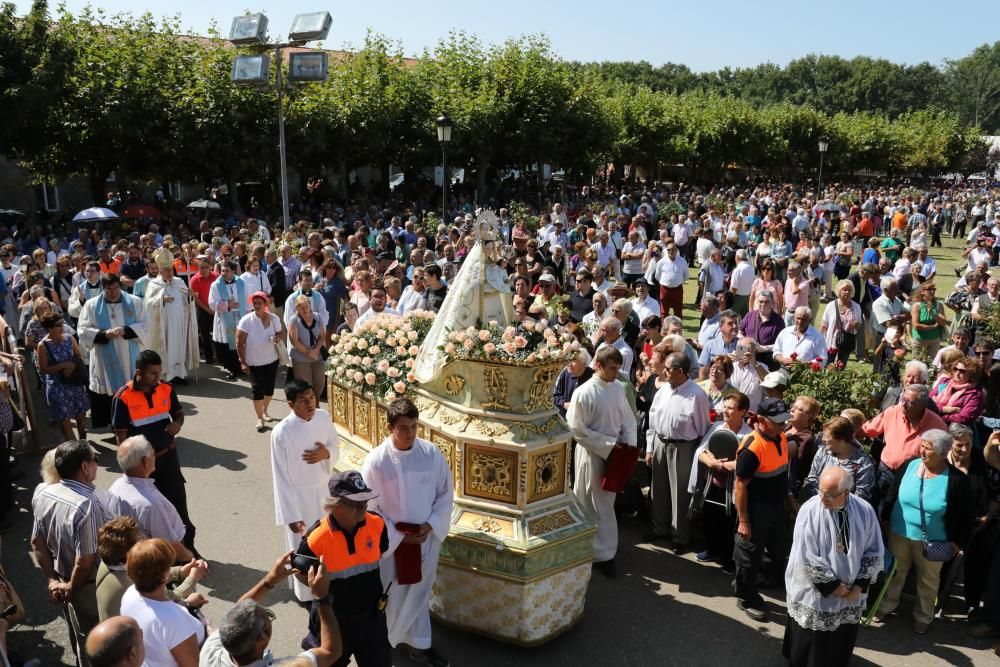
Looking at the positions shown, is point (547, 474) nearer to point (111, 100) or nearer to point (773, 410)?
point (773, 410)

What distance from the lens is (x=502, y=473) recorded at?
5.48m

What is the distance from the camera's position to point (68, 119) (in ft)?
77.5

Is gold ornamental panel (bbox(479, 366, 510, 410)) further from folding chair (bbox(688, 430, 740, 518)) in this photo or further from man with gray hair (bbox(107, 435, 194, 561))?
man with gray hair (bbox(107, 435, 194, 561))

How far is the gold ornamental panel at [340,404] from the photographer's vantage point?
682cm

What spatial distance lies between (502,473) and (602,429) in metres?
1.29

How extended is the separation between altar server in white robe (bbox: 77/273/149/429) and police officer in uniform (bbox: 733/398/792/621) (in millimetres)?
6828

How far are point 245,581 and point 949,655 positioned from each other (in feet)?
16.7

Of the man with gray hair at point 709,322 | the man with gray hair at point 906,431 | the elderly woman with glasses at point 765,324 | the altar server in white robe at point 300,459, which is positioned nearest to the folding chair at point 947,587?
the man with gray hair at point 906,431

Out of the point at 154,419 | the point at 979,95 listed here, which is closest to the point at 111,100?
the point at 154,419

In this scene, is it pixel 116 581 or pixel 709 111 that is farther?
pixel 709 111

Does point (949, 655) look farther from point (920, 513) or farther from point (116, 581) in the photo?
point (116, 581)

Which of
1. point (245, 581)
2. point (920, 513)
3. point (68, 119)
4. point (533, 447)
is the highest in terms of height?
point (68, 119)

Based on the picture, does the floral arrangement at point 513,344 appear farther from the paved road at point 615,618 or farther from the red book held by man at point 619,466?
the paved road at point 615,618

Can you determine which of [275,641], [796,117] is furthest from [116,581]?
[796,117]
